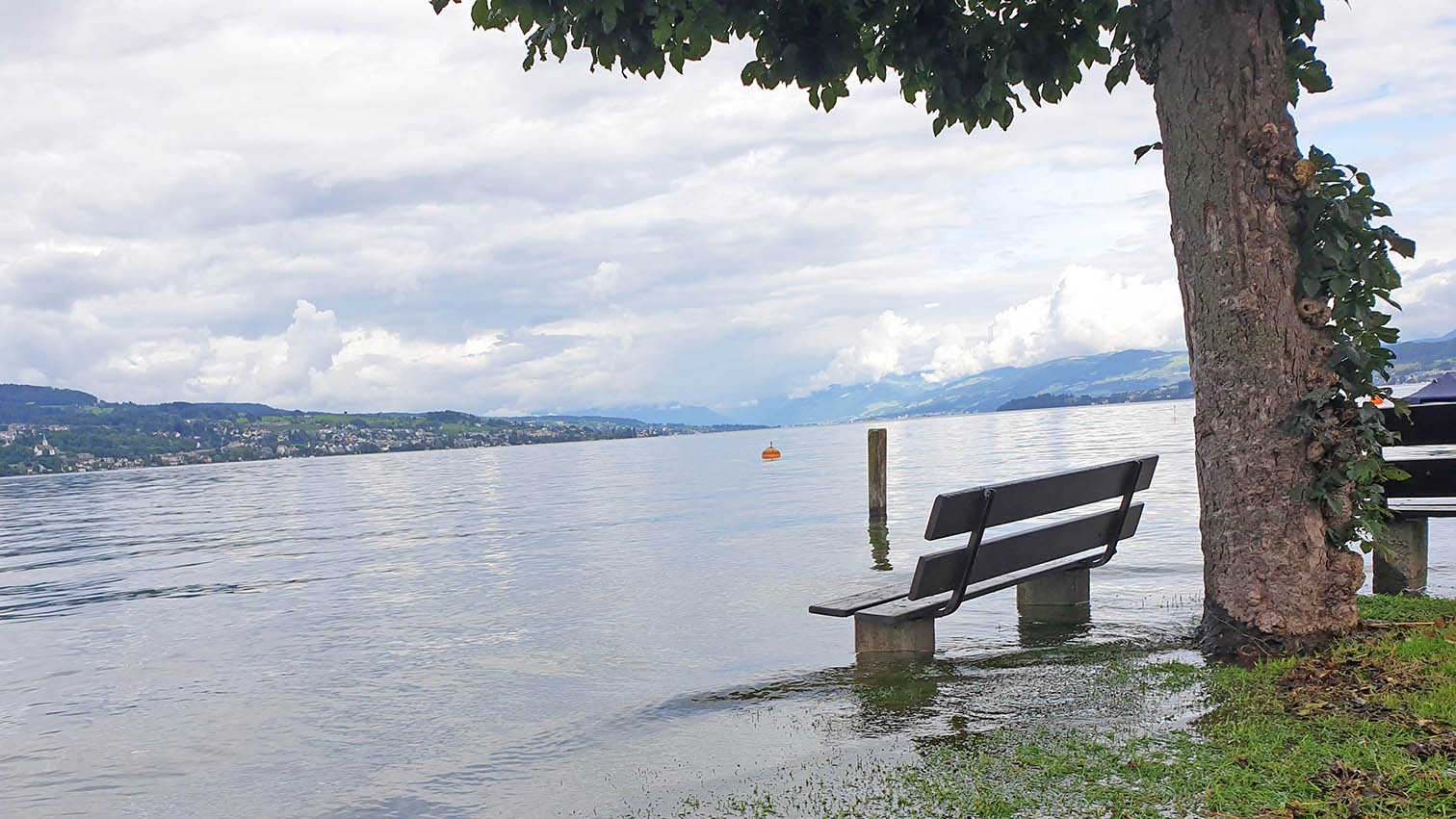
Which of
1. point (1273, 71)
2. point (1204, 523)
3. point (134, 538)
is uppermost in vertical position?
point (1273, 71)

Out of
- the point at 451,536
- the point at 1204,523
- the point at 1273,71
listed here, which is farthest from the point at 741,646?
the point at 451,536

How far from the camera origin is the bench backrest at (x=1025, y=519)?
309 inches

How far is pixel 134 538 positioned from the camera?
37.1 m

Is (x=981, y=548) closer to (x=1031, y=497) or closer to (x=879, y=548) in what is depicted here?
(x=1031, y=497)

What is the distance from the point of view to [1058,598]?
11.2 metres

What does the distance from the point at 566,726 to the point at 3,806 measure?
3.89 m

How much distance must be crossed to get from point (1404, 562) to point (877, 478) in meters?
17.9

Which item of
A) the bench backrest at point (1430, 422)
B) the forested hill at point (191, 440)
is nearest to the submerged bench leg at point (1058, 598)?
the bench backrest at point (1430, 422)

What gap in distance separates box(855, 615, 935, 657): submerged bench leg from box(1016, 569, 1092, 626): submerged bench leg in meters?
2.47

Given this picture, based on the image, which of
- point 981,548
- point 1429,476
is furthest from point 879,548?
point 981,548

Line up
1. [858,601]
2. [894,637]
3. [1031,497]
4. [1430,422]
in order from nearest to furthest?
[1031,497]
[894,637]
[858,601]
[1430,422]

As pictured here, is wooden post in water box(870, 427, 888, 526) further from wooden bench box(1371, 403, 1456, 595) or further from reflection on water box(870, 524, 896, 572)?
wooden bench box(1371, 403, 1456, 595)

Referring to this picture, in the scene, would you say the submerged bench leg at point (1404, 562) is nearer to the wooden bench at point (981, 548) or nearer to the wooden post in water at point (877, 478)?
the wooden bench at point (981, 548)

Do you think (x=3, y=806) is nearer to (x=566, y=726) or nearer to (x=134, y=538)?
(x=566, y=726)
